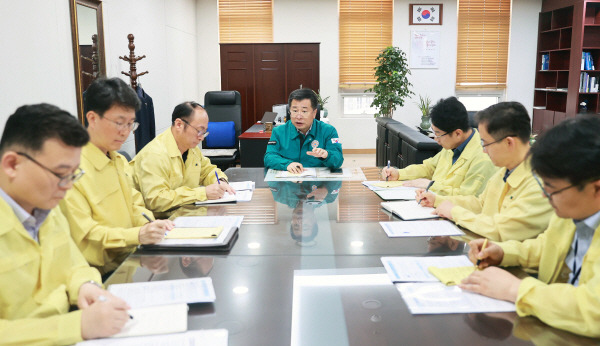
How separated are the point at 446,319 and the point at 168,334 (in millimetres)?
658

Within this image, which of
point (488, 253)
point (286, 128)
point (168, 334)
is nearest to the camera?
point (168, 334)

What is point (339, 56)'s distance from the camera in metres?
8.59

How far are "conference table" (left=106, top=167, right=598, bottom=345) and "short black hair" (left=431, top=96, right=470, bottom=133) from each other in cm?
65

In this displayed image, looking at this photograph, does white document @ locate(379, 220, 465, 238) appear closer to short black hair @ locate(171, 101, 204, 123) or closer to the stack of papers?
the stack of papers

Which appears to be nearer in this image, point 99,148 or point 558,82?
point 99,148

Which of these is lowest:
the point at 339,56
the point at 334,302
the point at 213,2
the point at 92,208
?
the point at 334,302

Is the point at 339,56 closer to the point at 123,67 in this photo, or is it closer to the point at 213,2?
the point at 213,2

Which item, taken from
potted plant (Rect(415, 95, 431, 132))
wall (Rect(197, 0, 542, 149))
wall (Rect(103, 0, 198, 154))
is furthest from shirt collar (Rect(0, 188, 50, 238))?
wall (Rect(197, 0, 542, 149))

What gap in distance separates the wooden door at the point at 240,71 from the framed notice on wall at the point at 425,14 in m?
2.82

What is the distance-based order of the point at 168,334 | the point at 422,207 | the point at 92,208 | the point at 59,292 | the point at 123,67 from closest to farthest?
the point at 168,334
the point at 59,292
the point at 92,208
the point at 422,207
the point at 123,67

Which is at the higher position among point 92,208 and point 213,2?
point 213,2

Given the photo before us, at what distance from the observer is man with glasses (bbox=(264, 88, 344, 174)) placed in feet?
11.3

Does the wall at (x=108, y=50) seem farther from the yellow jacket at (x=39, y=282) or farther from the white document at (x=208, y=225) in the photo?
the yellow jacket at (x=39, y=282)

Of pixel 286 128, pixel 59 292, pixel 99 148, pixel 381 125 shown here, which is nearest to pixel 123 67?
pixel 286 128
